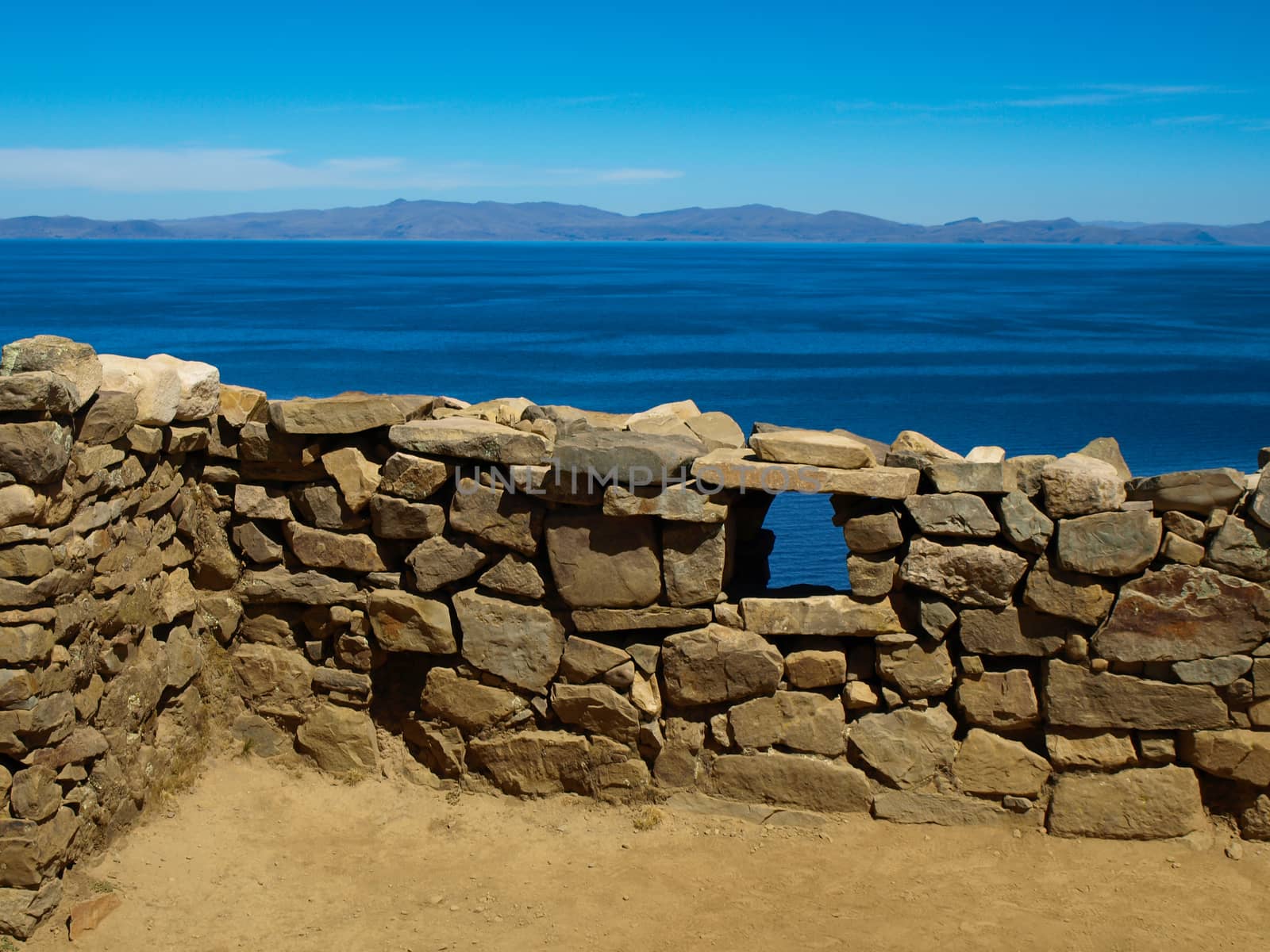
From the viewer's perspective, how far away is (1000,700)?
7934 millimetres

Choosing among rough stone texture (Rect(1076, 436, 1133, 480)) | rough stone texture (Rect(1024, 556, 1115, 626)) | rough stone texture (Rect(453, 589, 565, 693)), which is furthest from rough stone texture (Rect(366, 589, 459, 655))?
rough stone texture (Rect(1076, 436, 1133, 480))

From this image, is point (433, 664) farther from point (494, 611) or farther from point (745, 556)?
point (745, 556)

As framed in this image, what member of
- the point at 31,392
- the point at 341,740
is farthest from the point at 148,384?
the point at 341,740

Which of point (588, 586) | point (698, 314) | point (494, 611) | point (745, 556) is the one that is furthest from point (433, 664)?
point (698, 314)

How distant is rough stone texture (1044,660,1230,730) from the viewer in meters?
7.63

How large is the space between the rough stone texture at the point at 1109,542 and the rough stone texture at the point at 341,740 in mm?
4934

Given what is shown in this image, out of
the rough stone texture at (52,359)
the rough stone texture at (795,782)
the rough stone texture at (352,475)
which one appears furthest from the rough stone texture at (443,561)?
the rough stone texture at (52,359)

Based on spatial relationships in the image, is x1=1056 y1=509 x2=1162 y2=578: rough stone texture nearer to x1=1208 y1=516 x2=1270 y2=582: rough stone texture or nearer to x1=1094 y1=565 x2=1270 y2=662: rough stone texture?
x1=1094 y1=565 x2=1270 y2=662: rough stone texture

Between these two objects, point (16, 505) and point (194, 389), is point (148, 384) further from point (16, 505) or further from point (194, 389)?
point (16, 505)

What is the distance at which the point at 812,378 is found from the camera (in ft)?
124

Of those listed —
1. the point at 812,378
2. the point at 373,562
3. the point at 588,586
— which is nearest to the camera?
the point at 588,586

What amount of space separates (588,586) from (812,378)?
30610 mm

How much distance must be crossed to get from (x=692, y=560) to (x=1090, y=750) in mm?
2832

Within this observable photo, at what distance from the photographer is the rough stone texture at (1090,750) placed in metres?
7.82
